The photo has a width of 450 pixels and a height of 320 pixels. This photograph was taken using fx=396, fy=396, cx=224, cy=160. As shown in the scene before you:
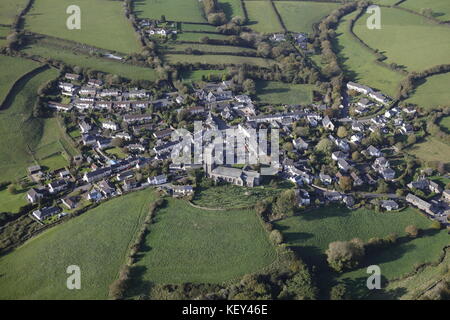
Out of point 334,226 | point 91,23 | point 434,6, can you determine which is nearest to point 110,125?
point 334,226

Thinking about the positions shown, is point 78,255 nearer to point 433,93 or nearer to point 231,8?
point 433,93

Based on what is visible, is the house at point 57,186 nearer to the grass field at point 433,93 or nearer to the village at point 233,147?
the village at point 233,147

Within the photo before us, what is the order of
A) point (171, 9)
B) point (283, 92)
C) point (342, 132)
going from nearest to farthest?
1. point (342, 132)
2. point (283, 92)
3. point (171, 9)

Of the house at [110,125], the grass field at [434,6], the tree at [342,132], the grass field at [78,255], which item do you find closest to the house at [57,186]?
the grass field at [78,255]

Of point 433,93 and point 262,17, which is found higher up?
point 262,17

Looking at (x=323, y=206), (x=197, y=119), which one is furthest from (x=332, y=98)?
(x=323, y=206)

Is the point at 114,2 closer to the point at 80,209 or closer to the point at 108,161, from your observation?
the point at 108,161
